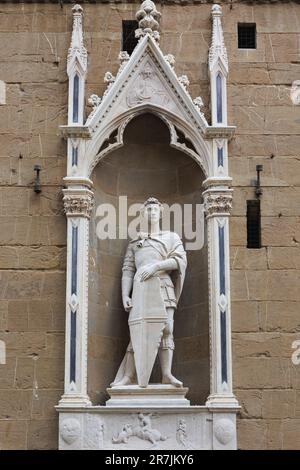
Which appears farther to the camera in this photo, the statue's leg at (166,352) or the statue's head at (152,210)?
the statue's head at (152,210)

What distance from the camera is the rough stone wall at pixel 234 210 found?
42.9 ft

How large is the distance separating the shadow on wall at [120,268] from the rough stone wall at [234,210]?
480 millimetres

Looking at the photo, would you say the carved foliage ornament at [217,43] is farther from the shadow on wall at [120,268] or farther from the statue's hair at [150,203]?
the statue's hair at [150,203]

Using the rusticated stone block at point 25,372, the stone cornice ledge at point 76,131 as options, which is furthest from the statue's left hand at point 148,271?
the stone cornice ledge at point 76,131

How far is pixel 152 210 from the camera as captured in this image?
13.8 metres

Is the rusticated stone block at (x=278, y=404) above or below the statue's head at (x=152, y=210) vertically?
below

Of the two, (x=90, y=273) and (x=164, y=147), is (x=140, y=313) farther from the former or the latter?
(x=164, y=147)

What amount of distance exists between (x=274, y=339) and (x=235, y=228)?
58.0 inches

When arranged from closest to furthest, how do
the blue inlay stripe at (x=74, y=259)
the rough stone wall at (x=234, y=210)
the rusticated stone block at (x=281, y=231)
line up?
the rough stone wall at (x=234, y=210)
the blue inlay stripe at (x=74, y=259)
the rusticated stone block at (x=281, y=231)

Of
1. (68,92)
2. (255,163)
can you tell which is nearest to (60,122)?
(68,92)

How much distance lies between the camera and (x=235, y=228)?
44.9 feet

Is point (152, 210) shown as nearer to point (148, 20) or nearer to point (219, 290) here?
point (219, 290)

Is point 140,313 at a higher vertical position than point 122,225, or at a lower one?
lower

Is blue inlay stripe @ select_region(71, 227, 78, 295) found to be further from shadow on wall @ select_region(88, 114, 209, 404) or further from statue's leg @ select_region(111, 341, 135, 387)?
statue's leg @ select_region(111, 341, 135, 387)
